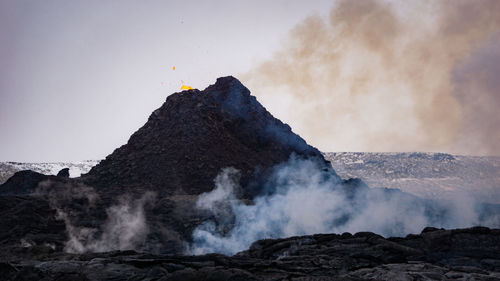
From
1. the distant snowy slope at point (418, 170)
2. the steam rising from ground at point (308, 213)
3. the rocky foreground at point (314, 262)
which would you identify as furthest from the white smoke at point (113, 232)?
the distant snowy slope at point (418, 170)

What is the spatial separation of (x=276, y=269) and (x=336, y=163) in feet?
474

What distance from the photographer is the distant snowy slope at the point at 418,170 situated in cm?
12716

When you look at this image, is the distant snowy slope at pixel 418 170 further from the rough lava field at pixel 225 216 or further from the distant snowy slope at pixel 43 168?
the distant snowy slope at pixel 43 168

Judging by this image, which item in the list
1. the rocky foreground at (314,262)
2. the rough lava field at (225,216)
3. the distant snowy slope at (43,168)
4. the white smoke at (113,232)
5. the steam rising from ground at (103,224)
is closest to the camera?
the rocky foreground at (314,262)

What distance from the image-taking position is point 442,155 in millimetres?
157625

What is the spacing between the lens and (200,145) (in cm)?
5556

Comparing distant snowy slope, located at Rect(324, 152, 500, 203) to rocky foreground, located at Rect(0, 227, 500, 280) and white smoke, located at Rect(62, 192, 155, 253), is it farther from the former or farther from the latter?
rocky foreground, located at Rect(0, 227, 500, 280)

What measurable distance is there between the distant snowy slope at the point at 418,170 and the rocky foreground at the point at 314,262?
104m

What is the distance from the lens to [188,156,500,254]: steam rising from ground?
35188 mm

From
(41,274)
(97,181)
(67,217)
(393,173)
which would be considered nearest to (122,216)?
(67,217)

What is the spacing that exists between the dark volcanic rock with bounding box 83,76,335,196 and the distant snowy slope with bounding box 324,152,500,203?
71.0 m

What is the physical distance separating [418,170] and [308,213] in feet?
398

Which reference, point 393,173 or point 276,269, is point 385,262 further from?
point 393,173

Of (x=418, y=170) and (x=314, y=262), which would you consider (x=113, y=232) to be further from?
(x=418, y=170)
